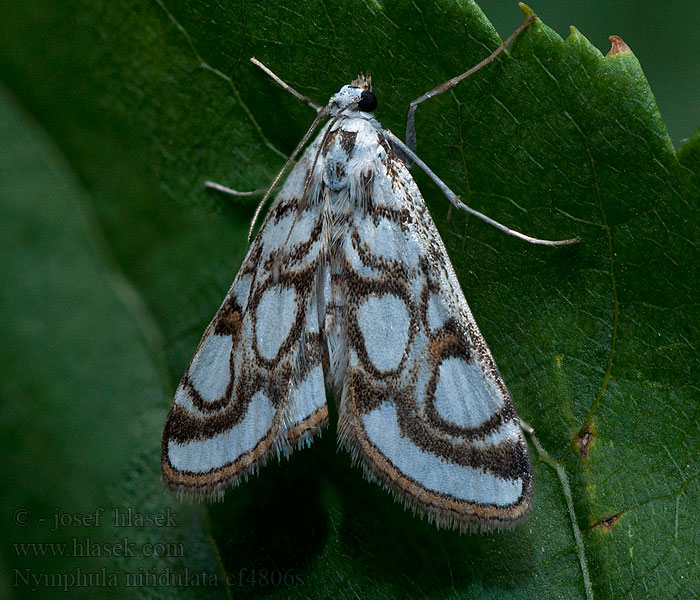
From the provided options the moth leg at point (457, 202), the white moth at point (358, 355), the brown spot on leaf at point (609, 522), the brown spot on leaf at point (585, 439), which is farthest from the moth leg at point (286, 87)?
the brown spot on leaf at point (609, 522)

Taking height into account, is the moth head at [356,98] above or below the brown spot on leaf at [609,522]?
above

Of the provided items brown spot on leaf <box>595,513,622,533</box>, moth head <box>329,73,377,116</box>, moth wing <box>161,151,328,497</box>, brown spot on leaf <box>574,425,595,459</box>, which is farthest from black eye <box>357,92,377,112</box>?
brown spot on leaf <box>595,513,622,533</box>

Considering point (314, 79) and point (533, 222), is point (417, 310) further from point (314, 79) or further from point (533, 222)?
point (314, 79)

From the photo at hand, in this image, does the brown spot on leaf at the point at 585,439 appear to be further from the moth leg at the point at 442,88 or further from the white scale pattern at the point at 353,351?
the moth leg at the point at 442,88

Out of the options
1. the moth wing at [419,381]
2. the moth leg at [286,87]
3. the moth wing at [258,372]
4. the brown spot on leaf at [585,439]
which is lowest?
the moth wing at [258,372]

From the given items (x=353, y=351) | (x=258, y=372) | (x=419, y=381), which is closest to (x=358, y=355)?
(x=353, y=351)

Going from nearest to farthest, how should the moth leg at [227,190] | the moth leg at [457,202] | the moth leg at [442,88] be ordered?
the moth leg at [442,88] → the moth leg at [457,202] → the moth leg at [227,190]
